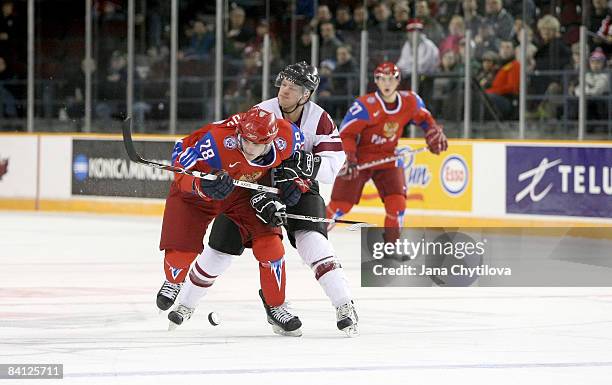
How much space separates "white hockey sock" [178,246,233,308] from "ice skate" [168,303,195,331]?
19 mm

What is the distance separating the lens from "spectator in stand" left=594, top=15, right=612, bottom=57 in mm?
10953

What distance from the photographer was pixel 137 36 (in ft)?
45.2

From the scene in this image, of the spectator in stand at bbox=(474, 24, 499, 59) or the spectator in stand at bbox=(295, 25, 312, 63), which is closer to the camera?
the spectator in stand at bbox=(474, 24, 499, 59)

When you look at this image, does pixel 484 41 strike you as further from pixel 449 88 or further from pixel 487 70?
pixel 449 88

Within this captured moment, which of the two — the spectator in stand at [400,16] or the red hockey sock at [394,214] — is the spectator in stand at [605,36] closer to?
the spectator in stand at [400,16]

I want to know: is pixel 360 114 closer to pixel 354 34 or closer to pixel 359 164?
pixel 359 164

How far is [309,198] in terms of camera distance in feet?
19.4

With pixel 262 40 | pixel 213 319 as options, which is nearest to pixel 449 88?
pixel 262 40

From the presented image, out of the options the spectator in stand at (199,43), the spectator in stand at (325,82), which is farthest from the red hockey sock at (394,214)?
the spectator in stand at (199,43)

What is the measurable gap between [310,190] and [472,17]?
19.4ft

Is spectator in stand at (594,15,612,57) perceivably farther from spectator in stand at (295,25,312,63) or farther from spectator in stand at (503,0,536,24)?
spectator in stand at (295,25,312,63)

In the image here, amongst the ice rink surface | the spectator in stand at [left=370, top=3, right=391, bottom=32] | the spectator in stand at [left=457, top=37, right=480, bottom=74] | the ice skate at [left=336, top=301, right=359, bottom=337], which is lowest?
the ice rink surface

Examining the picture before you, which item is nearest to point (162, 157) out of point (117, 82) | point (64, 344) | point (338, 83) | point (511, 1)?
point (117, 82)

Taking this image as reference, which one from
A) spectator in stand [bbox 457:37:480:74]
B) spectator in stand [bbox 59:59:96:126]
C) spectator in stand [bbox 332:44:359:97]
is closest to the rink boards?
spectator in stand [bbox 59:59:96:126]
